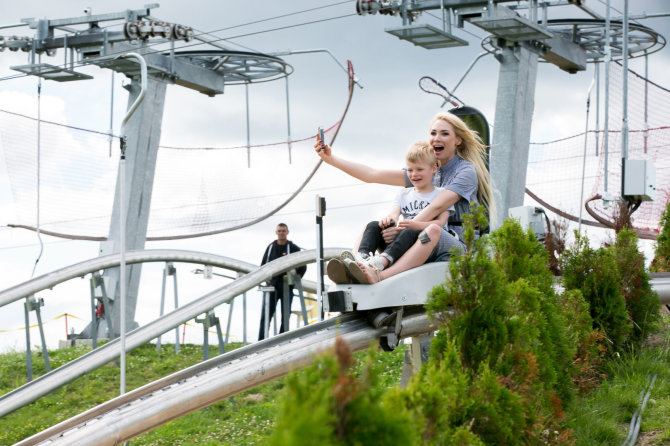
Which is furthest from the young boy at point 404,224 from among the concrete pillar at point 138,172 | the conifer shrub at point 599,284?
the concrete pillar at point 138,172

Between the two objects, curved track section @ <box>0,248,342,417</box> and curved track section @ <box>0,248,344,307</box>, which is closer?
curved track section @ <box>0,248,342,417</box>

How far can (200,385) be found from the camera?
15.1 feet

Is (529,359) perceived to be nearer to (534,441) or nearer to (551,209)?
(534,441)

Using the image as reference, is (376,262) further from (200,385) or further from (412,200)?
(200,385)

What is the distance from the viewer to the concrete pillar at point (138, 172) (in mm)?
13469

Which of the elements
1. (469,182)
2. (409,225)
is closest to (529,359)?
(409,225)

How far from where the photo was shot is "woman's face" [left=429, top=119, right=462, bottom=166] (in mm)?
5801

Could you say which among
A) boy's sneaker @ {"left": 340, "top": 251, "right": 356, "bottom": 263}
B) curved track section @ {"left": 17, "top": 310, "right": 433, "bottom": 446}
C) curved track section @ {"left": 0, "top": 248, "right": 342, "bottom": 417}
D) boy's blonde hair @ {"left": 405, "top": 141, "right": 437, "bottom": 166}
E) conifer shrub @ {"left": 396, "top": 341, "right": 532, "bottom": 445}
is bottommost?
curved track section @ {"left": 0, "top": 248, "right": 342, "bottom": 417}

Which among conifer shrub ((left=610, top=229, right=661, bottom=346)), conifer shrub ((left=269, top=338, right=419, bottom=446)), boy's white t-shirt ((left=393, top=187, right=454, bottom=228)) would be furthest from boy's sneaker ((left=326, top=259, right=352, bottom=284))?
conifer shrub ((left=610, top=229, right=661, bottom=346))

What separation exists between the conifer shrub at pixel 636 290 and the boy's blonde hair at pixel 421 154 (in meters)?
2.47

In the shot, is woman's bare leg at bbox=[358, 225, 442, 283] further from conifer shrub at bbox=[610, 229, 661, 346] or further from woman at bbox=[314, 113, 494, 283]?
conifer shrub at bbox=[610, 229, 661, 346]

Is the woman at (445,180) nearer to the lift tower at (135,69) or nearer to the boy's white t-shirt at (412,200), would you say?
the boy's white t-shirt at (412,200)

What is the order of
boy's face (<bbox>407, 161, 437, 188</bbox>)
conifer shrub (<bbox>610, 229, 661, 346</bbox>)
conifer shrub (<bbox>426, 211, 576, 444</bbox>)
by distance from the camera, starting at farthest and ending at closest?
conifer shrub (<bbox>610, 229, 661, 346</bbox>), boy's face (<bbox>407, 161, 437, 188</bbox>), conifer shrub (<bbox>426, 211, 576, 444</bbox>)

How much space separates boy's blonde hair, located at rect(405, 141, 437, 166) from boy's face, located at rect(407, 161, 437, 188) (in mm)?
17
